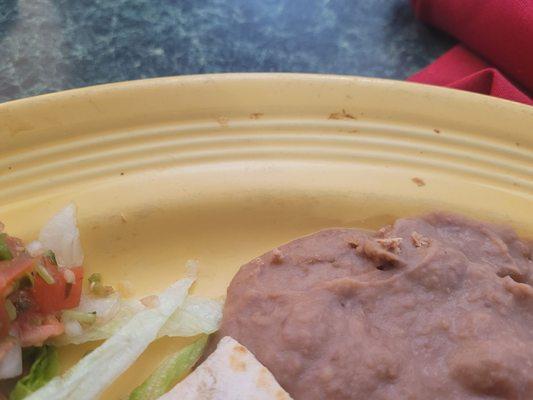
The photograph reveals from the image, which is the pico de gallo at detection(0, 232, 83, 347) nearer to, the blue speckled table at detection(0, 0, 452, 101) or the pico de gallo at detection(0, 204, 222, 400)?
the pico de gallo at detection(0, 204, 222, 400)

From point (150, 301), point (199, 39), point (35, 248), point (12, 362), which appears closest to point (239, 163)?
point (150, 301)

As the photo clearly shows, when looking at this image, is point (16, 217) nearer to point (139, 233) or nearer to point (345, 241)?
point (139, 233)

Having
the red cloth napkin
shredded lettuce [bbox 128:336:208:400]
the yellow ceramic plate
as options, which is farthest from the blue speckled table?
shredded lettuce [bbox 128:336:208:400]

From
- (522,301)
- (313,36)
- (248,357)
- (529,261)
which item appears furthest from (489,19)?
(248,357)

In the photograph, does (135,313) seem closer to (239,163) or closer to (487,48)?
(239,163)

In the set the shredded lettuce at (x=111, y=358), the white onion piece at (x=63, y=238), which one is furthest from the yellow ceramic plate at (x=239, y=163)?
the shredded lettuce at (x=111, y=358)
